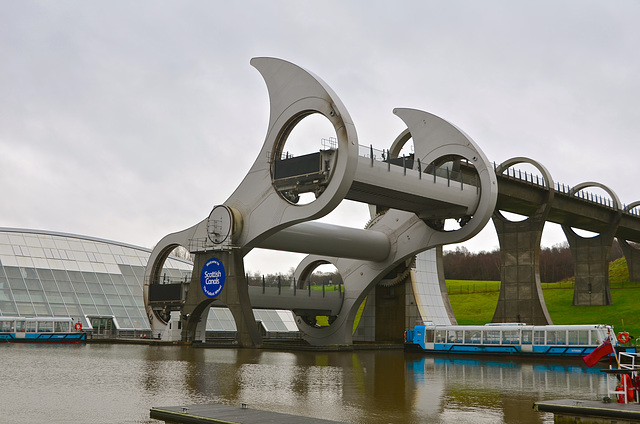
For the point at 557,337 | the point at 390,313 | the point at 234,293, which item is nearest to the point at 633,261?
the point at 390,313

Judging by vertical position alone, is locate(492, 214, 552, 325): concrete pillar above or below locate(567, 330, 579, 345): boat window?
above

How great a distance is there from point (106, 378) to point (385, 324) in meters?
37.7

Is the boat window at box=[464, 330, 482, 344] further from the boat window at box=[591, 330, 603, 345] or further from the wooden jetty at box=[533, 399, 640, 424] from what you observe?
the wooden jetty at box=[533, 399, 640, 424]

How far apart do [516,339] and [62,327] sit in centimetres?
3394

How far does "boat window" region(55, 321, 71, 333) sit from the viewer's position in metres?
53.2

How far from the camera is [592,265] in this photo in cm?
7838

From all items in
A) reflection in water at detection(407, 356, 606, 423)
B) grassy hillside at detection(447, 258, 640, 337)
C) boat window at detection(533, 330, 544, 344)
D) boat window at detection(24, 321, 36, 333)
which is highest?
grassy hillside at detection(447, 258, 640, 337)

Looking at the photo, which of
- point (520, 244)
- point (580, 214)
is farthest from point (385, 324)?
point (580, 214)

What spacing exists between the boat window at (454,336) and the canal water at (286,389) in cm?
1295

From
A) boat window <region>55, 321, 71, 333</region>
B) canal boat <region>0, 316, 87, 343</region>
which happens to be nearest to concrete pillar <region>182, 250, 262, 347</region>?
canal boat <region>0, 316, 87, 343</region>

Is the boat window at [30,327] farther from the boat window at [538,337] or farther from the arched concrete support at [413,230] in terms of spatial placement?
the boat window at [538,337]

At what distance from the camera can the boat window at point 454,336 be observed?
44219mm

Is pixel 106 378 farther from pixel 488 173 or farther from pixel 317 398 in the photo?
pixel 488 173

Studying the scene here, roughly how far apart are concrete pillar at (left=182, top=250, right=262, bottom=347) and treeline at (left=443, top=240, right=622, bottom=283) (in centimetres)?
11686
